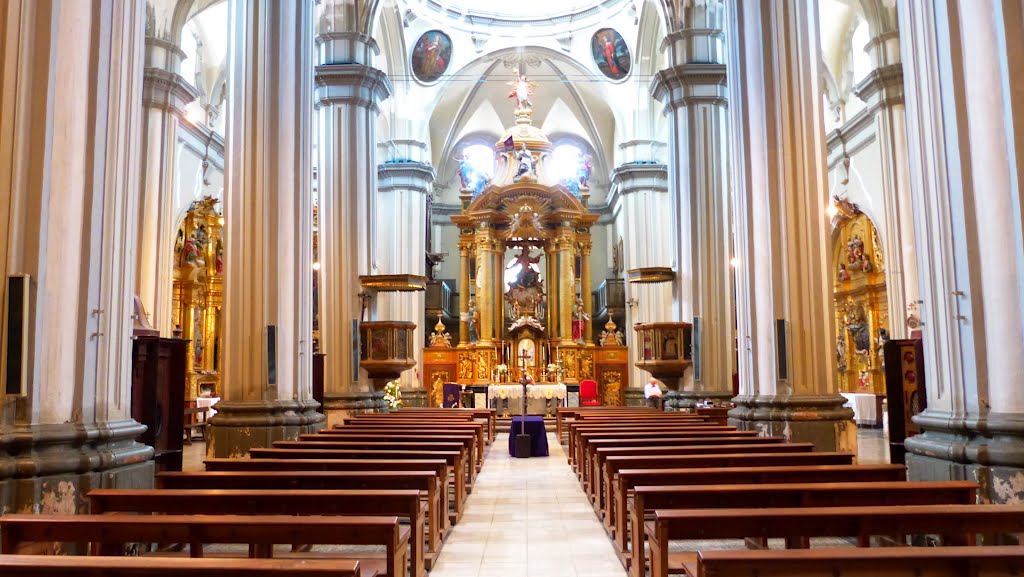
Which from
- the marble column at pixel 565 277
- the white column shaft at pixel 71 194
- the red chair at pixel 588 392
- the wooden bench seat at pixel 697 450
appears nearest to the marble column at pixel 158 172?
the red chair at pixel 588 392

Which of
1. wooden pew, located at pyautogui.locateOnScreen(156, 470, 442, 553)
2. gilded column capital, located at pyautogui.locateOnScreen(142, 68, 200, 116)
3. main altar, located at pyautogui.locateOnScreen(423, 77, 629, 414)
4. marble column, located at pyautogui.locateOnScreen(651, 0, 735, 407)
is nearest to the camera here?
wooden pew, located at pyautogui.locateOnScreen(156, 470, 442, 553)

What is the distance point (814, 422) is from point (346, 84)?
1176cm

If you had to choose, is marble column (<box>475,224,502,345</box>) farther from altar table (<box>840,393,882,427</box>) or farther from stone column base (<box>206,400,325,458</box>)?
stone column base (<box>206,400,325,458</box>)

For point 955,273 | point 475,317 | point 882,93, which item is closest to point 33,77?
point 955,273

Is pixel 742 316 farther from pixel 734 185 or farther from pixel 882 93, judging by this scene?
pixel 882 93

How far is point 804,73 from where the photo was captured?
10133 millimetres

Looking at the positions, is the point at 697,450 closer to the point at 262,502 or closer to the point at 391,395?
the point at 262,502

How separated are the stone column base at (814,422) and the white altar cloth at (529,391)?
1262 cm

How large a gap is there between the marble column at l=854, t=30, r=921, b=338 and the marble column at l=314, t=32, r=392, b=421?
10254 millimetres

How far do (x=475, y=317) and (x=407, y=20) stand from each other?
9477 mm

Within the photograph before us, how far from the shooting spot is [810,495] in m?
4.81

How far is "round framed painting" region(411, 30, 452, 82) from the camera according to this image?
27.2 m

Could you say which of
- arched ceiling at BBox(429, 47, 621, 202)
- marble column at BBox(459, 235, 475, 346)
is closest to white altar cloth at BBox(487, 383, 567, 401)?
marble column at BBox(459, 235, 475, 346)

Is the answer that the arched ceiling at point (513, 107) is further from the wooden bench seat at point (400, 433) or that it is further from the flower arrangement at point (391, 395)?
the wooden bench seat at point (400, 433)
